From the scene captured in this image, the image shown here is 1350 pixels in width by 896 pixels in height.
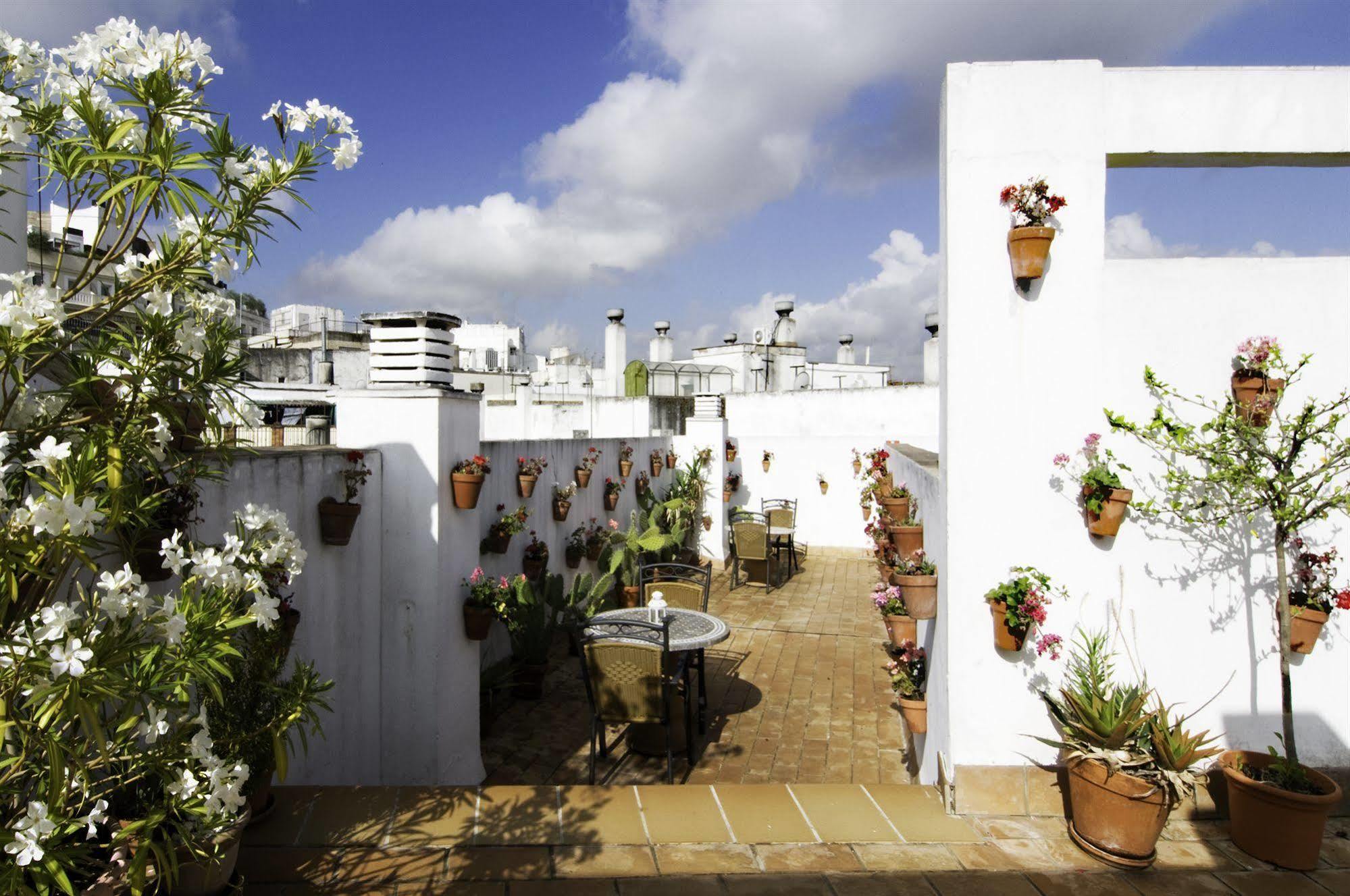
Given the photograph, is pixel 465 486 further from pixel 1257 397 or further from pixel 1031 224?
pixel 1257 397

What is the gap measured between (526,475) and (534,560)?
2.52 feet

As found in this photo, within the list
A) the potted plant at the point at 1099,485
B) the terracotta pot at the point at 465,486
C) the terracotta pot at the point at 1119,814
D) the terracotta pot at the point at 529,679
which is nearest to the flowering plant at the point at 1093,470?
the potted plant at the point at 1099,485

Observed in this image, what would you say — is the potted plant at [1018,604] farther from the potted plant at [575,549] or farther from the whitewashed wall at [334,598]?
the potted plant at [575,549]

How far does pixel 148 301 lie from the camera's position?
2.06m

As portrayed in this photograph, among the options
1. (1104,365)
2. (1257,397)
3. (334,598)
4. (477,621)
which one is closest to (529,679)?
(477,621)

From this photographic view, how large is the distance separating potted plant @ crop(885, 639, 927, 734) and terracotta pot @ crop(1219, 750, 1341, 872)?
1.42 m

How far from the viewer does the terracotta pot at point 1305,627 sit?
3.13 m

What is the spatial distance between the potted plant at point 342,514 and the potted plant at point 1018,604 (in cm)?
329

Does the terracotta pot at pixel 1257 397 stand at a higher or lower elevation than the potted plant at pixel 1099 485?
higher

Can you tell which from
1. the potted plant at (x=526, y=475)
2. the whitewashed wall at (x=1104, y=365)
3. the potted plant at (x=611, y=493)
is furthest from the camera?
the potted plant at (x=611, y=493)

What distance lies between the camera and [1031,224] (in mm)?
3184

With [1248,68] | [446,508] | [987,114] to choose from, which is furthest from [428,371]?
[1248,68]

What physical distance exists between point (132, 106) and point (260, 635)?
1.90 meters

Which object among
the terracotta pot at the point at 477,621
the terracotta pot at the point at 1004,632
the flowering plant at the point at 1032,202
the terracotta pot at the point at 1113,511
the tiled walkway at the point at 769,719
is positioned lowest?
the tiled walkway at the point at 769,719
